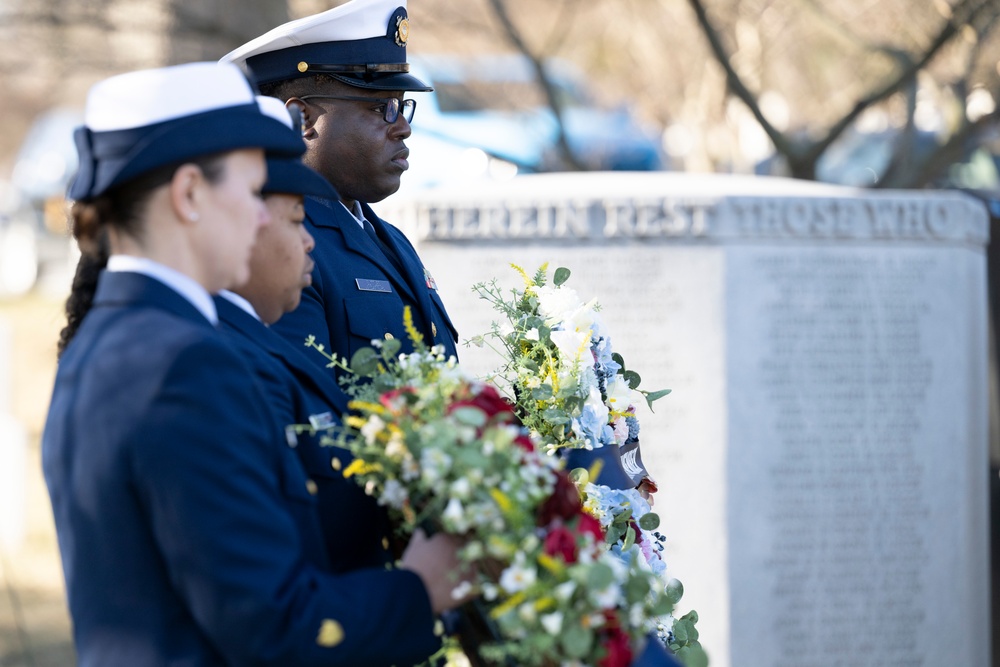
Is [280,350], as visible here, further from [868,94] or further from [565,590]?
[868,94]

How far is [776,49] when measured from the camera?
12680 mm

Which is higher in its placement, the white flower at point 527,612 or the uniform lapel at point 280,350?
the uniform lapel at point 280,350

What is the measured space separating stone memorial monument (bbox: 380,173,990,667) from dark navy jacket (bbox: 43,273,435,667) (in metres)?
3.77

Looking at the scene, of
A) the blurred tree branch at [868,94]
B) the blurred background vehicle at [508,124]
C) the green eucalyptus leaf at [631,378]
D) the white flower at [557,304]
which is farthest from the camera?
the blurred background vehicle at [508,124]

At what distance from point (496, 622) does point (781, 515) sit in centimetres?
378

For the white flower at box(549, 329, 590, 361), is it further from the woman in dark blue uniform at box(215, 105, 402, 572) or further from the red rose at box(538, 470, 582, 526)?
the red rose at box(538, 470, 582, 526)

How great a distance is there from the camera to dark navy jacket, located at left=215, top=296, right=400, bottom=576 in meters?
2.04

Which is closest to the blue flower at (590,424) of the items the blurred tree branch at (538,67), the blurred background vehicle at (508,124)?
the blurred tree branch at (538,67)

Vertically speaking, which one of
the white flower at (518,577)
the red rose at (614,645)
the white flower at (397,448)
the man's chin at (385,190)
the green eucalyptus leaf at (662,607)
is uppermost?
the man's chin at (385,190)

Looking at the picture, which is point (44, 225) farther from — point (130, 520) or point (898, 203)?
point (130, 520)

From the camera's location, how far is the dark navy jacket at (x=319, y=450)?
6.70 feet

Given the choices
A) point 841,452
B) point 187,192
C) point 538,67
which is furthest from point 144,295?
point 538,67

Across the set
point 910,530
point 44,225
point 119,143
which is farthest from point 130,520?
point 44,225

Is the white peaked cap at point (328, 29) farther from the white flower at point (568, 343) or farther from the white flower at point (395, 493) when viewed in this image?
the white flower at point (395, 493)
